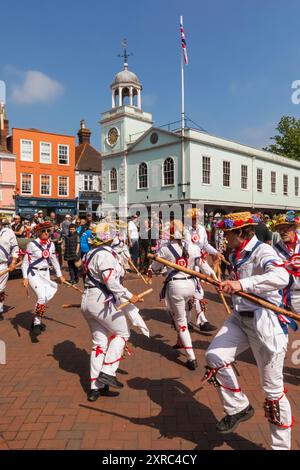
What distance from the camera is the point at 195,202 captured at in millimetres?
25922

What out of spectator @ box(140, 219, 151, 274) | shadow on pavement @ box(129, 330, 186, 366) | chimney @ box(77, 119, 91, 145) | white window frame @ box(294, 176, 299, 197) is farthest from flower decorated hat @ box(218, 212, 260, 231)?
chimney @ box(77, 119, 91, 145)

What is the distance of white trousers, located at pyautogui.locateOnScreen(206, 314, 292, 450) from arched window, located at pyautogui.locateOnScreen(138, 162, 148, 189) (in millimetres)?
25976

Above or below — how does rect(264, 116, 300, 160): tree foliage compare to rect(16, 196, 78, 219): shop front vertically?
above

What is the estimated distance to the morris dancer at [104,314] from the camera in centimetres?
454

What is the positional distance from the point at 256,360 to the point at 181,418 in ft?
3.93

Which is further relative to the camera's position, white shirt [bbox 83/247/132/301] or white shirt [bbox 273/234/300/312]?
white shirt [bbox 273/234/300/312]

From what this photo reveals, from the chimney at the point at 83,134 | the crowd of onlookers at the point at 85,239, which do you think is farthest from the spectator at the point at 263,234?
the chimney at the point at 83,134

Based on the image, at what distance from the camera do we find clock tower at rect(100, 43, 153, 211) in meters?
30.4

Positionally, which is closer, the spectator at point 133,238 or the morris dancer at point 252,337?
the morris dancer at point 252,337

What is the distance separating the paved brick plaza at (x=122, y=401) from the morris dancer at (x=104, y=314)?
266mm

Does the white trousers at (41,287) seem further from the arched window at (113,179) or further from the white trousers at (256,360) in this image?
the arched window at (113,179)

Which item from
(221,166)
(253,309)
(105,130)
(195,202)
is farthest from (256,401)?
(105,130)

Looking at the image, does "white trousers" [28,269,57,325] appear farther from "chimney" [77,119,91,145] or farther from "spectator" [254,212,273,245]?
"chimney" [77,119,91,145]

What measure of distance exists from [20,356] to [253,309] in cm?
416
